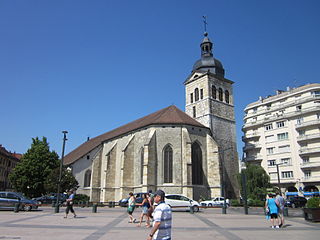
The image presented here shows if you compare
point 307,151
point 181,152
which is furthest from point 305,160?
point 181,152

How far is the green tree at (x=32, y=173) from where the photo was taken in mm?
35500

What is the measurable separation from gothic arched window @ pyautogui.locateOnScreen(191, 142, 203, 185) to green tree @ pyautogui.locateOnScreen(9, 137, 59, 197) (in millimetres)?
19301

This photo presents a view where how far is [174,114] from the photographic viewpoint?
114 ft

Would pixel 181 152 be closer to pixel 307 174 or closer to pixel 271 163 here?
pixel 271 163

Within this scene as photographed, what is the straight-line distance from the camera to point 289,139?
43.0m

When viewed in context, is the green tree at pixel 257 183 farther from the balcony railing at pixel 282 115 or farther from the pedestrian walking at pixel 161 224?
the pedestrian walking at pixel 161 224

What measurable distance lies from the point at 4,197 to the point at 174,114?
21.3 meters

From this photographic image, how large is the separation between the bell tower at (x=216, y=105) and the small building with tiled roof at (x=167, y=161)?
3.43 meters

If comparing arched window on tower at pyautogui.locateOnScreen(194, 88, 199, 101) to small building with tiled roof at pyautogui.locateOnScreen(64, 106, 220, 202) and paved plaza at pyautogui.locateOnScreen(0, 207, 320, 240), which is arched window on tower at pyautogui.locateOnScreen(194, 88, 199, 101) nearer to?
small building with tiled roof at pyautogui.locateOnScreen(64, 106, 220, 202)

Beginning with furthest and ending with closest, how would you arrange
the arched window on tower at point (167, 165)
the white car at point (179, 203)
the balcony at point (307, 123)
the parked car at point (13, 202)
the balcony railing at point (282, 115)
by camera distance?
the balcony railing at point (282, 115) < the balcony at point (307, 123) < the arched window on tower at point (167, 165) < the white car at point (179, 203) < the parked car at point (13, 202)

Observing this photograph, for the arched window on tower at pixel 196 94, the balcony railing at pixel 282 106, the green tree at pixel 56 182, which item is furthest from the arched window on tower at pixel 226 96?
the green tree at pixel 56 182

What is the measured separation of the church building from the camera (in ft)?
100

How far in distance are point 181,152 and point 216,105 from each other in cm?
1126

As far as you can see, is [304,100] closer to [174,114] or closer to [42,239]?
[174,114]
